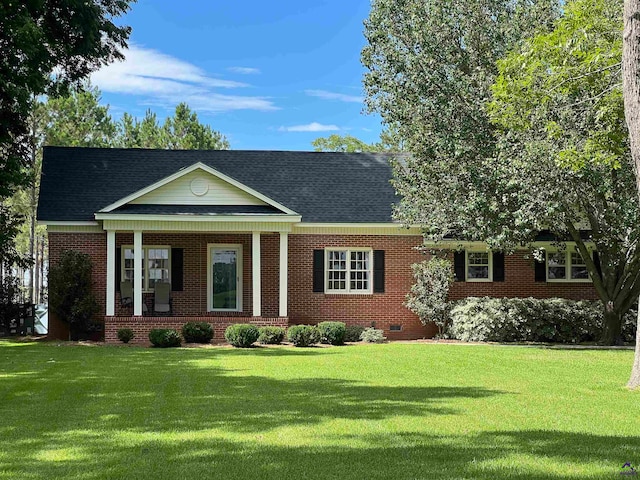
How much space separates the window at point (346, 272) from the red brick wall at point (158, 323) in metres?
3.16

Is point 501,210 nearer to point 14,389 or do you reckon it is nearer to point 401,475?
point 14,389

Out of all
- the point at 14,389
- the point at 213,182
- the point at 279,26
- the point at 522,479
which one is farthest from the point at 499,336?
the point at 279,26

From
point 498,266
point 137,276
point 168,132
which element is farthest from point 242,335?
point 168,132

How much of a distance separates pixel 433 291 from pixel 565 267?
15.5 feet

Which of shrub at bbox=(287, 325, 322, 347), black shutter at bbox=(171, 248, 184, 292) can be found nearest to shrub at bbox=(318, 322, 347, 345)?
shrub at bbox=(287, 325, 322, 347)

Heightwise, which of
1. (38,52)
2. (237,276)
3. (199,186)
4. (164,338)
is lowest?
(164,338)

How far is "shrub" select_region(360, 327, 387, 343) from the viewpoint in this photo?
23.9 meters

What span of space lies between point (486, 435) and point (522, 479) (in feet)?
6.65

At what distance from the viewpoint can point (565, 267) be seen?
26406 mm

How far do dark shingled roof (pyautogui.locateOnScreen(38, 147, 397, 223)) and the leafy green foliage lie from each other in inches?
64.7

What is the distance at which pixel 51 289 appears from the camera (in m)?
23.9

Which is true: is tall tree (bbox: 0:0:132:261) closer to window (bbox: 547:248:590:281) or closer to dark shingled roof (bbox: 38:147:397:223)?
dark shingled roof (bbox: 38:147:397:223)

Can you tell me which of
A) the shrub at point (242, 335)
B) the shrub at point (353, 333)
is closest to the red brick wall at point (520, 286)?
the shrub at point (353, 333)

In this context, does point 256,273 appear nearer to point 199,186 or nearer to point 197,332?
point 197,332
